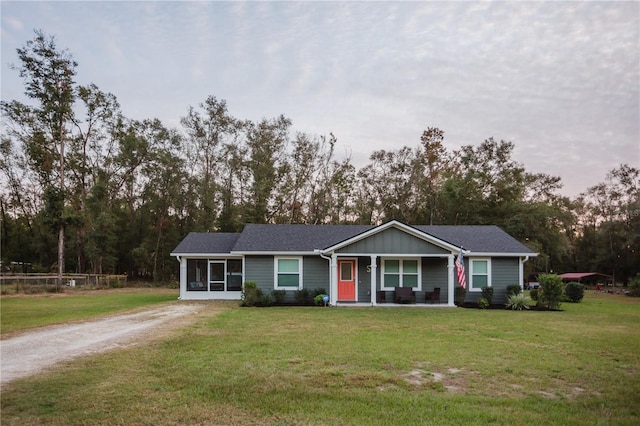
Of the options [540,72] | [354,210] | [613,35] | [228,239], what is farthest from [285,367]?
[354,210]

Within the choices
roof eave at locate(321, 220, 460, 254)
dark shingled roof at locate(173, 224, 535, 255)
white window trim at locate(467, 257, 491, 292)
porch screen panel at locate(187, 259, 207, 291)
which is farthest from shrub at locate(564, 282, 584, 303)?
porch screen panel at locate(187, 259, 207, 291)

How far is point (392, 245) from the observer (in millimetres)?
20891

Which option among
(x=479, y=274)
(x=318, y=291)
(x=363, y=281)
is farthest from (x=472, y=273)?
(x=318, y=291)

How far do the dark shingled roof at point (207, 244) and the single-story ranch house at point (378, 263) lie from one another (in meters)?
0.26

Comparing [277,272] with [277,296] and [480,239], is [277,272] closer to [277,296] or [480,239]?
[277,296]

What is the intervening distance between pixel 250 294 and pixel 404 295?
6.70 metres

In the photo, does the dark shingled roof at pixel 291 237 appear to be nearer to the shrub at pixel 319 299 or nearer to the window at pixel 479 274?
the shrub at pixel 319 299

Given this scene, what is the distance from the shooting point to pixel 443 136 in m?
45.2

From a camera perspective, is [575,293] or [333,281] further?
[575,293]

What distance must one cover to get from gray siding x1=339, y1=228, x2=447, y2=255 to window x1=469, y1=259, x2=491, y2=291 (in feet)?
7.81

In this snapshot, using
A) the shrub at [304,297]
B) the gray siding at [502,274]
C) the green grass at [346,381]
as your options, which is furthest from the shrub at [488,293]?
the green grass at [346,381]

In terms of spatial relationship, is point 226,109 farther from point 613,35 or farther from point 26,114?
point 613,35

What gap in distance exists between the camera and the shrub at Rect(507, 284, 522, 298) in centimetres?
2138

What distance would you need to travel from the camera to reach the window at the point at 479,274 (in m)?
22.1
